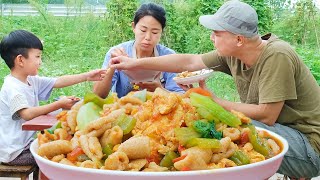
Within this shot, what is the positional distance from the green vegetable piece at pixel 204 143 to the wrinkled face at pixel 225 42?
1.04 m

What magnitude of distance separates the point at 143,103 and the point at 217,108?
0.24m

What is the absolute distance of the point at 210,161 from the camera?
150 cm

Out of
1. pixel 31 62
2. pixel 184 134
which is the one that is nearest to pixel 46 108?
pixel 31 62

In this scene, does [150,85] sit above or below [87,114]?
below

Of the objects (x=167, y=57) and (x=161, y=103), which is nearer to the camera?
(x=161, y=103)

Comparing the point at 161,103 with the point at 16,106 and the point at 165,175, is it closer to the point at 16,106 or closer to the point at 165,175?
the point at 165,175

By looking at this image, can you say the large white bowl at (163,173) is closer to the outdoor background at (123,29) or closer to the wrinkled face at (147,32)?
the wrinkled face at (147,32)

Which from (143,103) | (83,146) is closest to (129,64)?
(143,103)

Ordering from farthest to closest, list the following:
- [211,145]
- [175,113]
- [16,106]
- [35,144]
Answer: [16,106] → [35,144] → [175,113] → [211,145]

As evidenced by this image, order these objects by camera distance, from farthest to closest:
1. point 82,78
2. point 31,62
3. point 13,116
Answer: point 82,78 < point 31,62 < point 13,116

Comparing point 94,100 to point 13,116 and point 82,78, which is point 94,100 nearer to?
point 13,116

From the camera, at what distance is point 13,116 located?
2732mm

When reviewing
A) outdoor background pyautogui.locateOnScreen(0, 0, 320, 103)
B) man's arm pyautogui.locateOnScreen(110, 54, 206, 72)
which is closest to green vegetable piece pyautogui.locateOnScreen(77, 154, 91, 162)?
man's arm pyautogui.locateOnScreen(110, 54, 206, 72)

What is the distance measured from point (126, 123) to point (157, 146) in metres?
0.12
